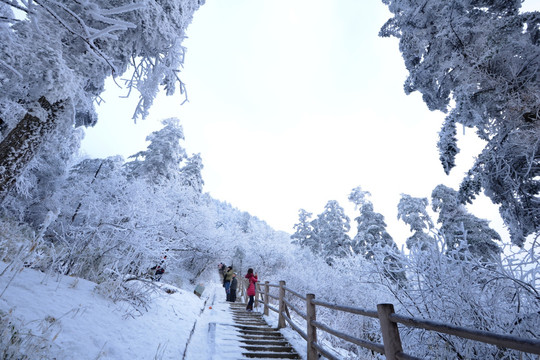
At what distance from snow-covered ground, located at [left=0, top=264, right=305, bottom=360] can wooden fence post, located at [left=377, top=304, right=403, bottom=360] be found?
3.19 m

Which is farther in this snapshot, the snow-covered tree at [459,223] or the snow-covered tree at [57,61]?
the snow-covered tree at [459,223]

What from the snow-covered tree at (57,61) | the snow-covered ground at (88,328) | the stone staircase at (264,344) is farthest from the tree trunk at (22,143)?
the stone staircase at (264,344)

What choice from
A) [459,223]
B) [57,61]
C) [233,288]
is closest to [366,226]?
[459,223]

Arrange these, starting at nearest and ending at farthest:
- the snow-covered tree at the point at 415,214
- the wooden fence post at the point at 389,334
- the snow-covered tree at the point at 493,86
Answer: the wooden fence post at the point at 389,334 → the snow-covered tree at the point at 493,86 → the snow-covered tree at the point at 415,214

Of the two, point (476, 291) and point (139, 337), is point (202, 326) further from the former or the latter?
point (476, 291)

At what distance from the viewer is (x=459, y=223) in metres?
13.6

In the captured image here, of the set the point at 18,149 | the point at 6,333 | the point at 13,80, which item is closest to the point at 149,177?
the point at 13,80

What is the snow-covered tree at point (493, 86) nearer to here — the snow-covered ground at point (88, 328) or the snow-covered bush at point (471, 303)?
the snow-covered bush at point (471, 303)

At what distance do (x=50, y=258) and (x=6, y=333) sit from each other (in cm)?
319

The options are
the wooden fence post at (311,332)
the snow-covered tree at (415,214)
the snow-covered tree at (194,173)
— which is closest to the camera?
the wooden fence post at (311,332)

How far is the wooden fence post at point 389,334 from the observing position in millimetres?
2314

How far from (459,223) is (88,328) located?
1677cm

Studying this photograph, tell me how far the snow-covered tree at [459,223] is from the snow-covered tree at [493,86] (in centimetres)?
711

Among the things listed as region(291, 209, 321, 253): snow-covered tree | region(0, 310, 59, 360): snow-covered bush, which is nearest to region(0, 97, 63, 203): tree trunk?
region(0, 310, 59, 360): snow-covered bush
